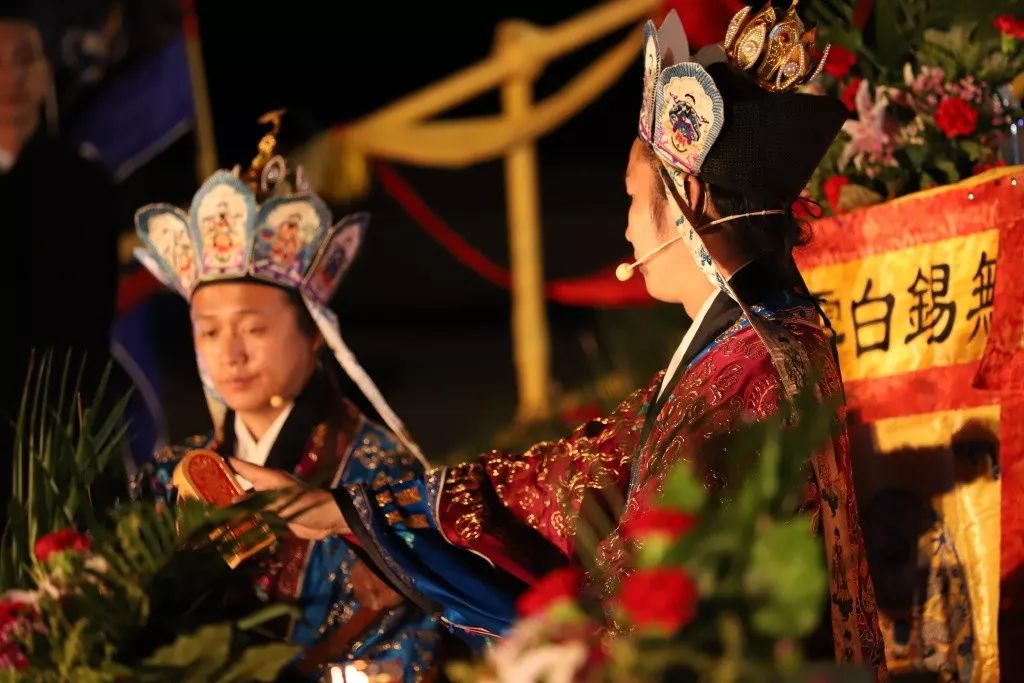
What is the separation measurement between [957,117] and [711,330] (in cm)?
73

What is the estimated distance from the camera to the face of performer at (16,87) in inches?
181

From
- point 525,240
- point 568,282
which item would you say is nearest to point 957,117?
point 568,282

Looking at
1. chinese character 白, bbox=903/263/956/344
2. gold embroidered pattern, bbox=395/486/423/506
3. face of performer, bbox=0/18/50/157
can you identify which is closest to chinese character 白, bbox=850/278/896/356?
chinese character 白, bbox=903/263/956/344

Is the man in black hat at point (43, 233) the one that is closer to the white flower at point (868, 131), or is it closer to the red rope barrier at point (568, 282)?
the red rope barrier at point (568, 282)

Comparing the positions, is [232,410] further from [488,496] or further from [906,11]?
[906,11]

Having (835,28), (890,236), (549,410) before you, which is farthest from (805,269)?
(549,410)

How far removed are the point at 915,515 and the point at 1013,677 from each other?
1.02 ft

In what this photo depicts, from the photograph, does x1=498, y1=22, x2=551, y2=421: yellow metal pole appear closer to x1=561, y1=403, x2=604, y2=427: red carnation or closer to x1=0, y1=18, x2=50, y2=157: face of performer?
x1=561, y1=403, x2=604, y2=427: red carnation

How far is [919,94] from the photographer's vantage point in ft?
9.37

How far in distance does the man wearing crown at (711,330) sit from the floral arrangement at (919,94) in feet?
1.87

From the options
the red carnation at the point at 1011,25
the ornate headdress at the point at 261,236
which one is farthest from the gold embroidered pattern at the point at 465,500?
the red carnation at the point at 1011,25

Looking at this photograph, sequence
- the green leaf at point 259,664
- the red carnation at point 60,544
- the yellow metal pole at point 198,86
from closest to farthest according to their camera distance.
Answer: the green leaf at point 259,664
the red carnation at point 60,544
the yellow metal pole at point 198,86

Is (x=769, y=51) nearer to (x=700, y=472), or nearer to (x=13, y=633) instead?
(x=700, y=472)

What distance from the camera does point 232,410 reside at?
3.25 m
